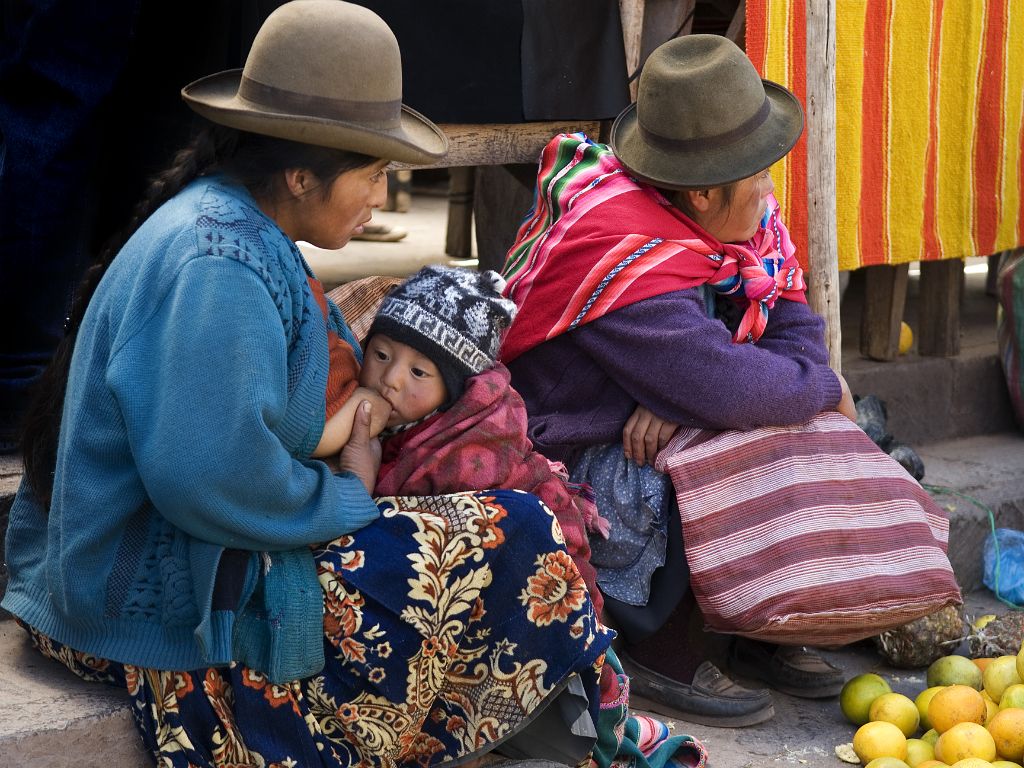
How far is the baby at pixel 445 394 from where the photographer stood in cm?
262

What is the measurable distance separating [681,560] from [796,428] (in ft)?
1.46

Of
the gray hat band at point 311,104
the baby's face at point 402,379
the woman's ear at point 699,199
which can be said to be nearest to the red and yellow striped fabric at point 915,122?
the woman's ear at point 699,199

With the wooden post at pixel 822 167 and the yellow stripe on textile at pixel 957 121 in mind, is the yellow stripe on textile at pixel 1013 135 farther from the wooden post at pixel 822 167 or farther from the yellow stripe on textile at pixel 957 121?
the wooden post at pixel 822 167

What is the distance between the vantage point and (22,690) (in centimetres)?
254

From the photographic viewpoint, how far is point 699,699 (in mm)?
3348

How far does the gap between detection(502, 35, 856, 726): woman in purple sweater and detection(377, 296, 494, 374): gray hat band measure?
57 centimetres

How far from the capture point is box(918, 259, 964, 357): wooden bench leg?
502cm

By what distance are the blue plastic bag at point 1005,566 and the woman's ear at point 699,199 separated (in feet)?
6.13

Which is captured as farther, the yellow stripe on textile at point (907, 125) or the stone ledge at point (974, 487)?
the stone ledge at point (974, 487)

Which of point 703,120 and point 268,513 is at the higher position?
point 703,120

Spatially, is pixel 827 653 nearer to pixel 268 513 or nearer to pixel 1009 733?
pixel 1009 733

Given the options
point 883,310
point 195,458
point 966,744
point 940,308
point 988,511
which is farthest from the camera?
point 940,308

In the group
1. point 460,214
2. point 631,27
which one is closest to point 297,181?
point 631,27

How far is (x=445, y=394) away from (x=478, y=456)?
15 cm
